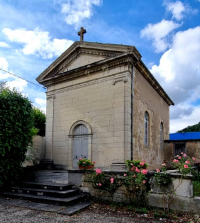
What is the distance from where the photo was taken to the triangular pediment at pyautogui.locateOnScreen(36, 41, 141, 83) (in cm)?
1011

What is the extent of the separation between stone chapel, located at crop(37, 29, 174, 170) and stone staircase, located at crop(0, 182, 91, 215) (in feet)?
10.5

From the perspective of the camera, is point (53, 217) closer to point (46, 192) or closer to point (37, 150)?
point (46, 192)

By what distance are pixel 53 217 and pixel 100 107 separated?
6.11 metres

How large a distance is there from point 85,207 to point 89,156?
4624 mm

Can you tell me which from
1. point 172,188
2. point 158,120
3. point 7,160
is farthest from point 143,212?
point 158,120

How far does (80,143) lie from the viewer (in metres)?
Answer: 10.7

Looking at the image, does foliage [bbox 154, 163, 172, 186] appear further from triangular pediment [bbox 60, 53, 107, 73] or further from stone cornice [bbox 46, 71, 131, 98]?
triangular pediment [bbox 60, 53, 107, 73]

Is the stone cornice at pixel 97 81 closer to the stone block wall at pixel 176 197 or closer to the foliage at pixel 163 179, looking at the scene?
the foliage at pixel 163 179

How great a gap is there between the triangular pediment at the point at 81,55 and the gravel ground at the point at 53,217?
701 cm

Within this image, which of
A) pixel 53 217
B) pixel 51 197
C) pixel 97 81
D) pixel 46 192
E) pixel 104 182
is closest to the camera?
pixel 53 217

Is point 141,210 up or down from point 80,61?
down

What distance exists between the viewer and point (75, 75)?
11.4m

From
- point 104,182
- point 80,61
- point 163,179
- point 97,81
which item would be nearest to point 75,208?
point 104,182

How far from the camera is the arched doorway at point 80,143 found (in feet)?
34.6
